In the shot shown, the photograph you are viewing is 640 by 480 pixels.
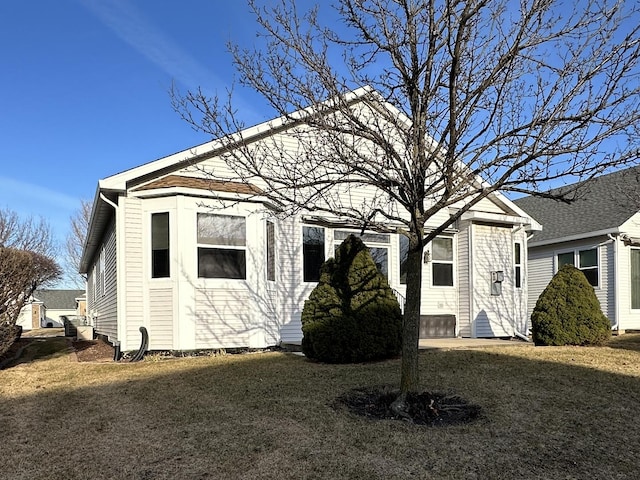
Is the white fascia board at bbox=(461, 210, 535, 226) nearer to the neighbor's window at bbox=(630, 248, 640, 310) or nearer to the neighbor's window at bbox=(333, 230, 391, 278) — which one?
the neighbor's window at bbox=(333, 230, 391, 278)

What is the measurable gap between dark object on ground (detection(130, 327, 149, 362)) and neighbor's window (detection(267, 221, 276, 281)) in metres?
2.63

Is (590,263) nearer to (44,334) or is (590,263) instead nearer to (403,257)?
(403,257)

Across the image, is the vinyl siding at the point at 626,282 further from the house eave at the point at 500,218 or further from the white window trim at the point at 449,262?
the white window trim at the point at 449,262

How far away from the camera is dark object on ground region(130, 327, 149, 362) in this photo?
9.49m

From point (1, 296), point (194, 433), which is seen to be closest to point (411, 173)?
point (194, 433)

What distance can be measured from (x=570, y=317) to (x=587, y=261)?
7.35 metres

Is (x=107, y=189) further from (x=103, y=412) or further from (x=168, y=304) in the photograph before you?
(x=103, y=412)

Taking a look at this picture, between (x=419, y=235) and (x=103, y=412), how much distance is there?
4.02 meters

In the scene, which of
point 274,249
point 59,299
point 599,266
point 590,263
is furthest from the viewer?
point 59,299

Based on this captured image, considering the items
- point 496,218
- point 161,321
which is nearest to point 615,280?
point 496,218

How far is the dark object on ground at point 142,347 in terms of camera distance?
31.1ft

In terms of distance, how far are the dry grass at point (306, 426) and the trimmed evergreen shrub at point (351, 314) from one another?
36 cm

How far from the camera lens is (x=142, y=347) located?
31.5 feet

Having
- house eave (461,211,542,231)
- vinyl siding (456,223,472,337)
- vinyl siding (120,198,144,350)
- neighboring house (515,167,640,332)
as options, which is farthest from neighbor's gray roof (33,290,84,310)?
house eave (461,211,542,231)
